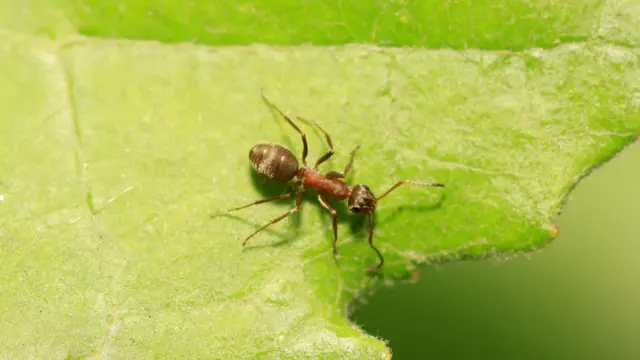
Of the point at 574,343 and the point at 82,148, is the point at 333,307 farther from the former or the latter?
the point at 574,343

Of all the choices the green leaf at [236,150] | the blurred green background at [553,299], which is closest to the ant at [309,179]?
the green leaf at [236,150]

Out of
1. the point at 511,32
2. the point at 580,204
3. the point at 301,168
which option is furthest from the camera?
the point at 580,204

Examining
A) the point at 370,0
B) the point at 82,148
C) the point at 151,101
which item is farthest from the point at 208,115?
the point at 370,0

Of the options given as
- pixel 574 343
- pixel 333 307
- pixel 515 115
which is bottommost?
pixel 574 343

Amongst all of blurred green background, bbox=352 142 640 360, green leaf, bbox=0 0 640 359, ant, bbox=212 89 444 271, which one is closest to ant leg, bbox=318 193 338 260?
ant, bbox=212 89 444 271

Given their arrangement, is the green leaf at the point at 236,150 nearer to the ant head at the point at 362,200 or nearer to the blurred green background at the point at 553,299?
the ant head at the point at 362,200

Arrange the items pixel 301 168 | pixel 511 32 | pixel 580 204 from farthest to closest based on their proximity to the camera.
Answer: pixel 580 204 → pixel 301 168 → pixel 511 32

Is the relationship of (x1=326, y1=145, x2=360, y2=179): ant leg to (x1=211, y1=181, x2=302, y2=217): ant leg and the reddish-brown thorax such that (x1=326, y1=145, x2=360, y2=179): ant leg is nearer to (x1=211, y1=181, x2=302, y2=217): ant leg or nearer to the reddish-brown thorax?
the reddish-brown thorax

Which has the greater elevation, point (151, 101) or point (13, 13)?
point (13, 13)
